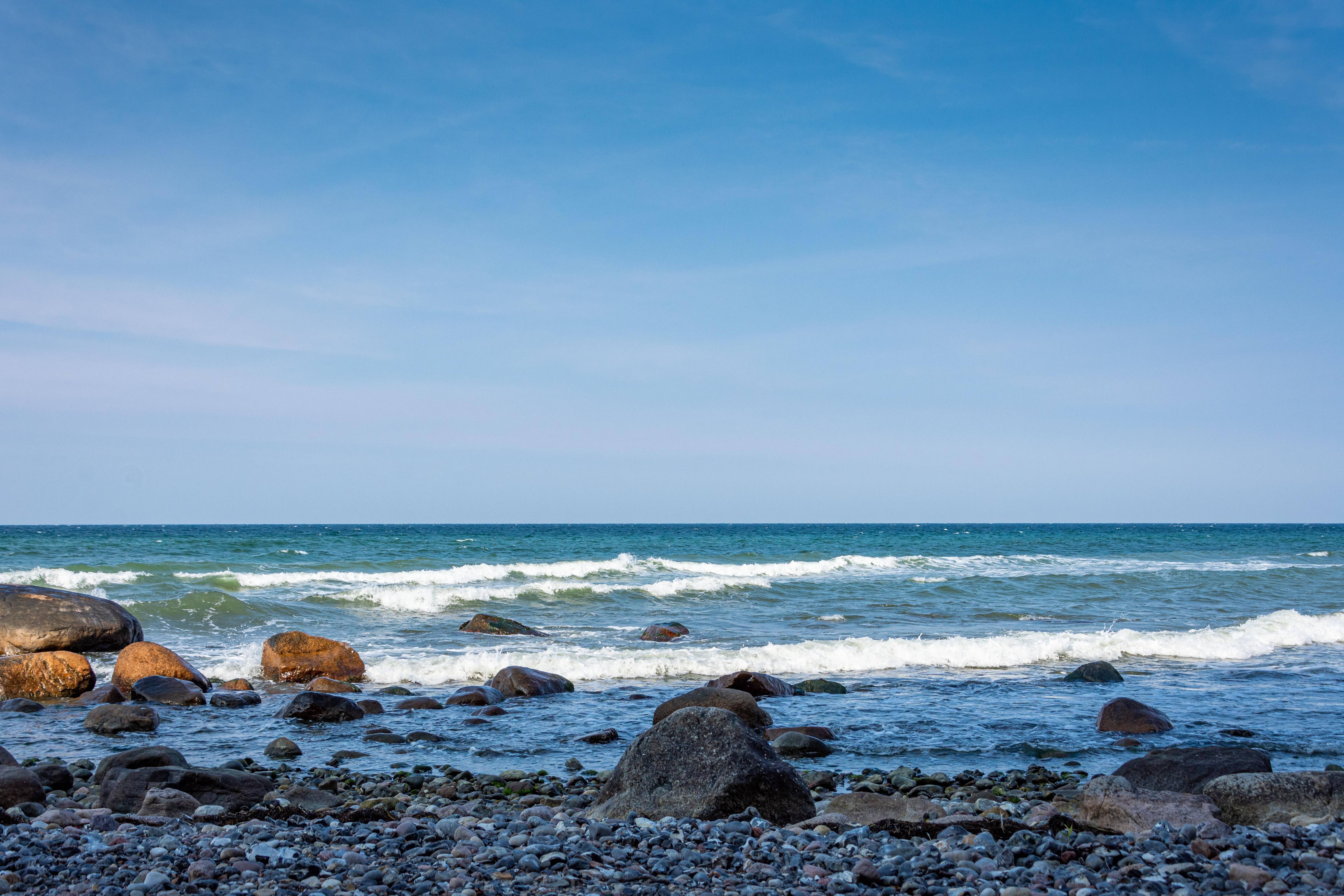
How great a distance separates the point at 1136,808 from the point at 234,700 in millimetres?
9274

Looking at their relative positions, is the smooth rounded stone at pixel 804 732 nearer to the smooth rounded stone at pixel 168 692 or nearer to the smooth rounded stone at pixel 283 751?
the smooth rounded stone at pixel 283 751

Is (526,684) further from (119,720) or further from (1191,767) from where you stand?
(1191,767)

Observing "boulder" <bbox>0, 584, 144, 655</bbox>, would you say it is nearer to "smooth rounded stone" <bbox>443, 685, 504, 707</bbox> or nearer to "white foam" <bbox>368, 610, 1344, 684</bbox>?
"white foam" <bbox>368, 610, 1344, 684</bbox>

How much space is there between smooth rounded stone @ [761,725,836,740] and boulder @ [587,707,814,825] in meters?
2.31

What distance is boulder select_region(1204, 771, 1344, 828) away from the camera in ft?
19.5

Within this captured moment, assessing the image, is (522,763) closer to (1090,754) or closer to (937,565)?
(1090,754)

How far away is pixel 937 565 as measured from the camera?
36.0 metres

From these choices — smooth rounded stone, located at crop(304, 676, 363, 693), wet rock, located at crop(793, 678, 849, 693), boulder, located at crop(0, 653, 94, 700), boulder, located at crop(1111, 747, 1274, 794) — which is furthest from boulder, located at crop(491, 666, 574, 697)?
boulder, located at crop(1111, 747, 1274, 794)

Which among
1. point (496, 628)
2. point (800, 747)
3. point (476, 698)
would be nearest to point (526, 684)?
point (476, 698)

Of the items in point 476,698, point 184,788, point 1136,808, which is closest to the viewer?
point 1136,808

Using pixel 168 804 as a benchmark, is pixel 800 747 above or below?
below

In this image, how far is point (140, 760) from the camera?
696 centimetres

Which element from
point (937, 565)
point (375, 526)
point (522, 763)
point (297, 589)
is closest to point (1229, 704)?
point (522, 763)

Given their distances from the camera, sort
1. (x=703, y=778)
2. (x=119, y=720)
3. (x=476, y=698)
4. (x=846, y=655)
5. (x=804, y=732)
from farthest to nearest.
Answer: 1. (x=846, y=655)
2. (x=476, y=698)
3. (x=119, y=720)
4. (x=804, y=732)
5. (x=703, y=778)
